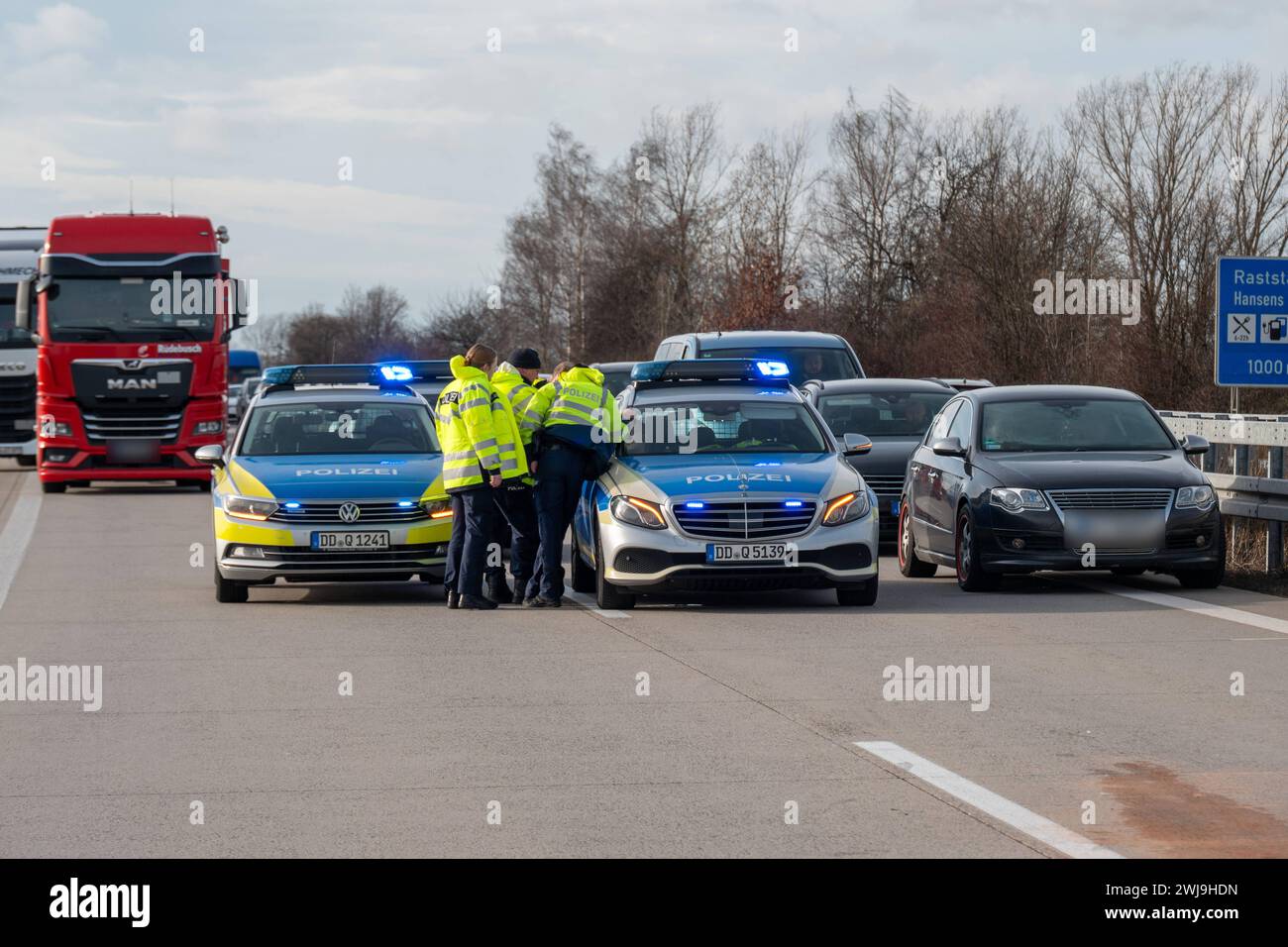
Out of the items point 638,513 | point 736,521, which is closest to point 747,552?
point 736,521

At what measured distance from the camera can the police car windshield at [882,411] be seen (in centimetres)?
2116

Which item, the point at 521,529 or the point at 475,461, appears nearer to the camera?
the point at 475,461

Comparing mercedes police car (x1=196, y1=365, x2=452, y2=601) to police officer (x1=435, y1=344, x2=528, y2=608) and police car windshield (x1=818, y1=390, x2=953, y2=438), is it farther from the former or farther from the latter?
police car windshield (x1=818, y1=390, x2=953, y2=438)

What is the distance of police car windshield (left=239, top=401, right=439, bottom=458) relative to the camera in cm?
1641

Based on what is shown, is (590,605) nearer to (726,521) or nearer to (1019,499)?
(726,521)

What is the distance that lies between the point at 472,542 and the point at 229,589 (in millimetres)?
2097

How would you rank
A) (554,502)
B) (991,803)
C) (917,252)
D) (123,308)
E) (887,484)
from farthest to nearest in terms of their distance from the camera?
1. (917,252)
2. (123,308)
3. (887,484)
4. (554,502)
5. (991,803)

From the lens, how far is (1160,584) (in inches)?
647

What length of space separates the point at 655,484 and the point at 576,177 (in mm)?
78769

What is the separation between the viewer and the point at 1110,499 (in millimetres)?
15133

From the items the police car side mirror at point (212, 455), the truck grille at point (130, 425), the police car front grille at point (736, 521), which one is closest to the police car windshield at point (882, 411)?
the police car front grille at point (736, 521)

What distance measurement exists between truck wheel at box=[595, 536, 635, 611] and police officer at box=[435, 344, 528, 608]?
0.82 metres

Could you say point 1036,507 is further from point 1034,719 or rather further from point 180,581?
point 180,581

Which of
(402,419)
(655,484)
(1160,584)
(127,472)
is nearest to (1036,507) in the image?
(1160,584)
